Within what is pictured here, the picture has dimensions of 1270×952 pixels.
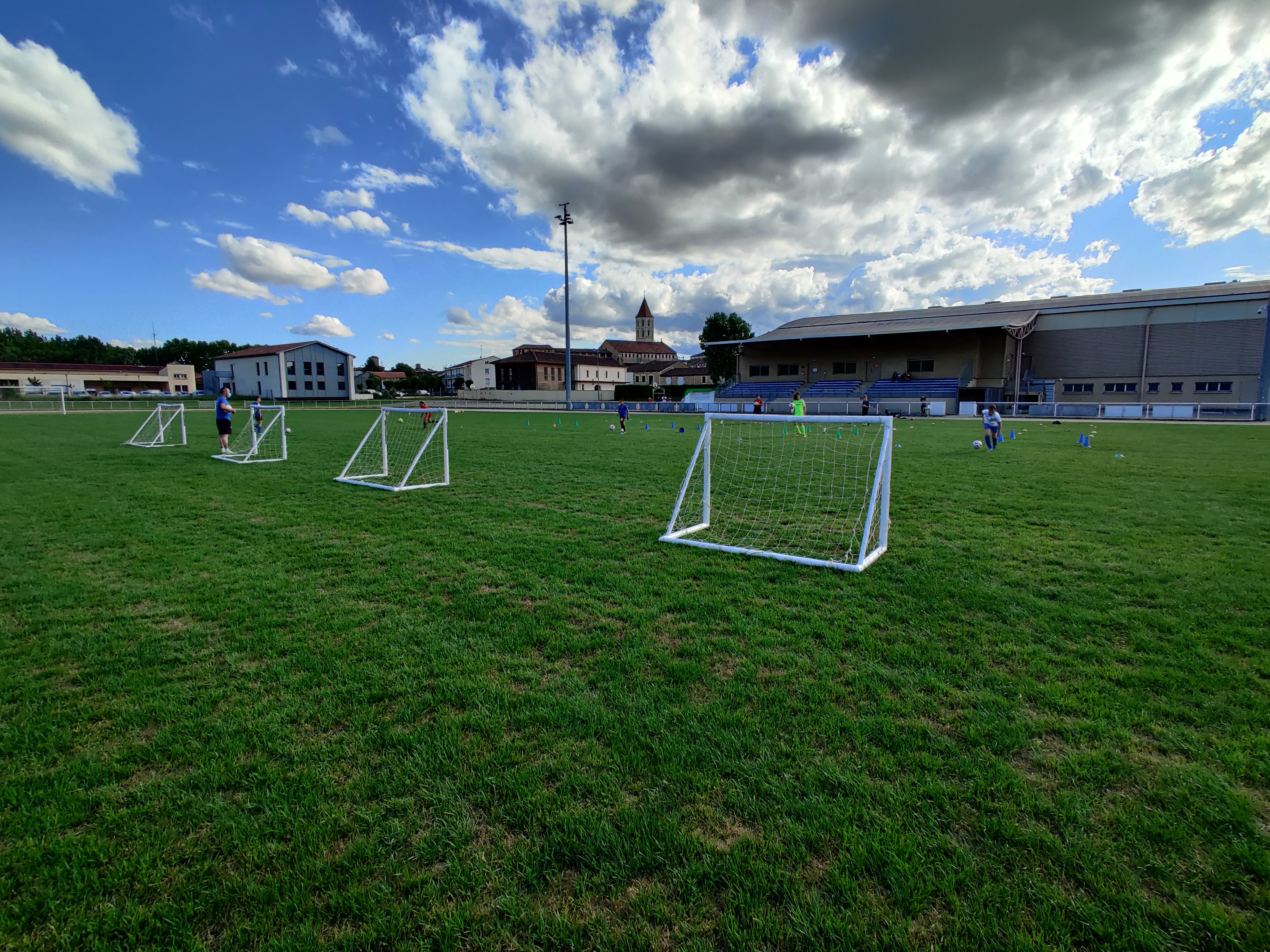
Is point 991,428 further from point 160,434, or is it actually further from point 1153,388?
point 1153,388

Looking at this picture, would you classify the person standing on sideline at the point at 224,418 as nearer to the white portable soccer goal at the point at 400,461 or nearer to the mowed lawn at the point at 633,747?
the white portable soccer goal at the point at 400,461

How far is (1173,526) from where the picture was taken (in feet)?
24.1

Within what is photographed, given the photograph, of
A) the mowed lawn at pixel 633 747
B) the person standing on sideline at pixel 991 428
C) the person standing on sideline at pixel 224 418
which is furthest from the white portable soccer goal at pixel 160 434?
the person standing on sideline at pixel 991 428

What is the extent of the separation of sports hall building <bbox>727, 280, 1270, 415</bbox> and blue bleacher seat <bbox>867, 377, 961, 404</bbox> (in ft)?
0.31

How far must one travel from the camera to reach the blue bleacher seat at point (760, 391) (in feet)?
170

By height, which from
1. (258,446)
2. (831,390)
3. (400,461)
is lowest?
(400,461)

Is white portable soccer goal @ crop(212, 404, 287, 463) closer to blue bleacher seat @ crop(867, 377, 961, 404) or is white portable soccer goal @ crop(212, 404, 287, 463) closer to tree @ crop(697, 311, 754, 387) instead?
blue bleacher seat @ crop(867, 377, 961, 404)

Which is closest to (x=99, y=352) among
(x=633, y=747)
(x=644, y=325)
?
(x=644, y=325)

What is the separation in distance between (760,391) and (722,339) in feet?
110

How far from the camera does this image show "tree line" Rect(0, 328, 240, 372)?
319 feet

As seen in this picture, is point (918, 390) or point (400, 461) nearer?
point (400, 461)

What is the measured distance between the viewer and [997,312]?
51.5 m

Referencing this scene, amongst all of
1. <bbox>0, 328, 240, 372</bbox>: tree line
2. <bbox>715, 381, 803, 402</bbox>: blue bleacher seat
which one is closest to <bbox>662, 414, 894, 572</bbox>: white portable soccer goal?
<bbox>715, 381, 803, 402</bbox>: blue bleacher seat

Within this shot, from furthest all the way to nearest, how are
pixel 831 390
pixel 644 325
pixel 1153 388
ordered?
pixel 644 325, pixel 831 390, pixel 1153 388
